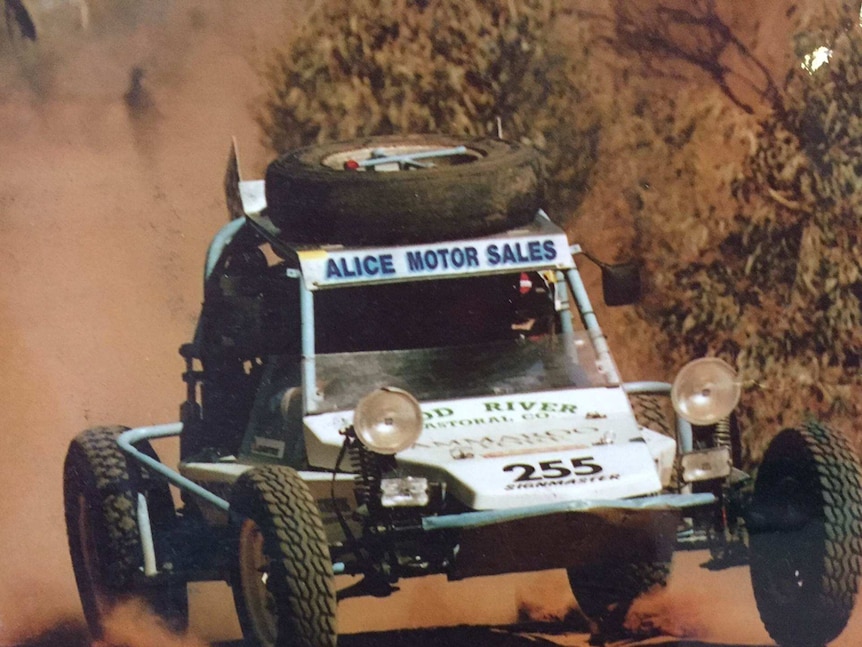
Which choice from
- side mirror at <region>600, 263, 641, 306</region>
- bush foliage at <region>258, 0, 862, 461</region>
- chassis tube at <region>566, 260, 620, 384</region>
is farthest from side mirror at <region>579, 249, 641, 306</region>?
bush foliage at <region>258, 0, 862, 461</region>

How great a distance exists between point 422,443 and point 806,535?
59.1 inches

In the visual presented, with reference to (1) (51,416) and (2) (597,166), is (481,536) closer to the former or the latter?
(1) (51,416)

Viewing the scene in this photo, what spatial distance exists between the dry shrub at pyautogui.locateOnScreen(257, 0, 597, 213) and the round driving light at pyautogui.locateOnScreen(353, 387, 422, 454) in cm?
328

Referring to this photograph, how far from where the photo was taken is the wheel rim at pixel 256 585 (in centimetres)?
510

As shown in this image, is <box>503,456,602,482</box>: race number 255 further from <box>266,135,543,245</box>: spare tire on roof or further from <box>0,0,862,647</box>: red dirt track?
<box>0,0,862,647</box>: red dirt track

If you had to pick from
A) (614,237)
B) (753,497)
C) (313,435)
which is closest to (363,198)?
(313,435)

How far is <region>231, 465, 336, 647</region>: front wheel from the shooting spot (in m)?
4.73

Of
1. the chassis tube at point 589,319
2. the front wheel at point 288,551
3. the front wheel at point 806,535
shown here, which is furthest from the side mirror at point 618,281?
the front wheel at point 288,551

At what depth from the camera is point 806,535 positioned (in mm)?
5328

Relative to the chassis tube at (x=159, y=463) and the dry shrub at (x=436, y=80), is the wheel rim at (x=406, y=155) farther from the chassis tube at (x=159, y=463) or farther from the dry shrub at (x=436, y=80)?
the chassis tube at (x=159, y=463)

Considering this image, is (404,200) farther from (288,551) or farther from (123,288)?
(123,288)

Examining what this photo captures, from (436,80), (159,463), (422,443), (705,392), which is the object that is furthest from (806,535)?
(436,80)

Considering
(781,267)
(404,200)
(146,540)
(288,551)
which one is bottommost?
(146,540)

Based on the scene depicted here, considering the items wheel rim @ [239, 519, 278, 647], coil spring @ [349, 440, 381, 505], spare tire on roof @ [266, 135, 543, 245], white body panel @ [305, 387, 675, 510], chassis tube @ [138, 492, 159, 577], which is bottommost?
chassis tube @ [138, 492, 159, 577]
